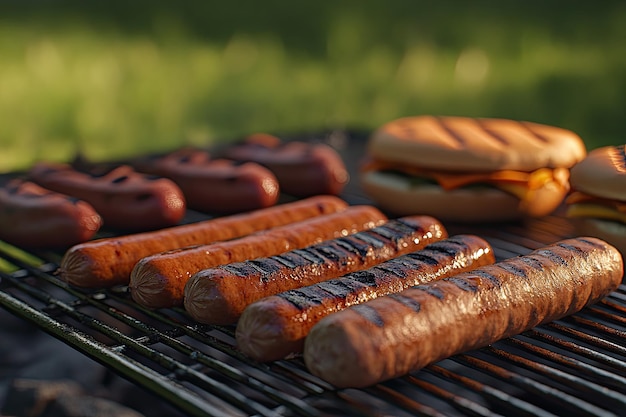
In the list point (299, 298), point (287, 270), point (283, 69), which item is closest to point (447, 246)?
point (287, 270)

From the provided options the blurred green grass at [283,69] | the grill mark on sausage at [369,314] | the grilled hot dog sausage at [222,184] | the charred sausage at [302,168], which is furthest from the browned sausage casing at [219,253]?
the blurred green grass at [283,69]

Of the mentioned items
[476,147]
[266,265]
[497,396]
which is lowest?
[497,396]

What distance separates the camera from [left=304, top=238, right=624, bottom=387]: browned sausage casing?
7.45 ft

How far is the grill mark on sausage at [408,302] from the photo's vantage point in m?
2.42

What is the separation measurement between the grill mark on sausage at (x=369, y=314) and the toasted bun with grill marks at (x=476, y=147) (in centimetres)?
167

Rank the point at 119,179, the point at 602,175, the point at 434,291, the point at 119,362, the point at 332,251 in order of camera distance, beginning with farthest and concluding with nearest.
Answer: the point at 119,179 → the point at 602,175 → the point at 332,251 → the point at 434,291 → the point at 119,362

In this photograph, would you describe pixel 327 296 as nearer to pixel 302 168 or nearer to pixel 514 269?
pixel 514 269

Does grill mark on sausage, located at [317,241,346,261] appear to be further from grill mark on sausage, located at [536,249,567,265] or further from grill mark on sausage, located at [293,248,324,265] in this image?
grill mark on sausage, located at [536,249,567,265]

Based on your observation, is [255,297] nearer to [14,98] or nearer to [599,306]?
[599,306]

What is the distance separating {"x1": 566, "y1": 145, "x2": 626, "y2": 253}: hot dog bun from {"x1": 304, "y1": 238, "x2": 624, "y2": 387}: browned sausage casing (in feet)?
1.38

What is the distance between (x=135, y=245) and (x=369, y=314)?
46.6 inches

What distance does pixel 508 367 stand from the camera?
2652 millimetres

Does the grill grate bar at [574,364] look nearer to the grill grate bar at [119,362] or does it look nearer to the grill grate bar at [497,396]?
the grill grate bar at [497,396]

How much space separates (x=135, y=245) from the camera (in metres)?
3.17
